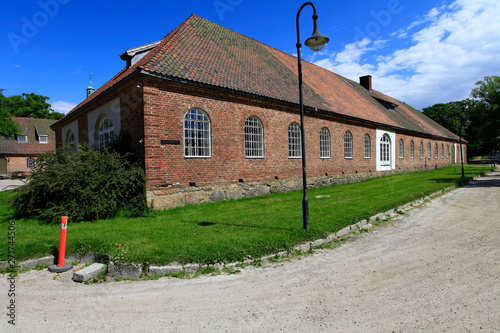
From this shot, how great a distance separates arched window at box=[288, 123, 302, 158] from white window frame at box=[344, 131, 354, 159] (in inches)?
214

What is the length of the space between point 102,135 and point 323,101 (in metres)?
13.0

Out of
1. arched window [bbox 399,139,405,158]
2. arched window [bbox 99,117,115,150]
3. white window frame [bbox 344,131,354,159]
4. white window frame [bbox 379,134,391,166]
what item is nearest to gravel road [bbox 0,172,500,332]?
arched window [bbox 99,117,115,150]

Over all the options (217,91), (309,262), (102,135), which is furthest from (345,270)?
(102,135)

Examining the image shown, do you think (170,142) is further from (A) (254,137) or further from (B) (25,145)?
(B) (25,145)

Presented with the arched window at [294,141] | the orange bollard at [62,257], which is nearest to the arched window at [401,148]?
the arched window at [294,141]

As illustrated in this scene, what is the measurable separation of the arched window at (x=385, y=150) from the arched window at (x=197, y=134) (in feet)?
56.3

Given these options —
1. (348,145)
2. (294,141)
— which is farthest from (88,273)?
(348,145)

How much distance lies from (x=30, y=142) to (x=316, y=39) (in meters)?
47.7

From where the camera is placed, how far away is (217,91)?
1128 centimetres

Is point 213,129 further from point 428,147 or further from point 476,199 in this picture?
point 428,147

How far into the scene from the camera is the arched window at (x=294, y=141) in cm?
1498

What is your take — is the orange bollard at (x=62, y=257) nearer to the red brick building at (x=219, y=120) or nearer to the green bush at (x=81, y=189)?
the green bush at (x=81, y=189)

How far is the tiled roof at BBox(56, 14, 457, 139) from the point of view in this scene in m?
11.0

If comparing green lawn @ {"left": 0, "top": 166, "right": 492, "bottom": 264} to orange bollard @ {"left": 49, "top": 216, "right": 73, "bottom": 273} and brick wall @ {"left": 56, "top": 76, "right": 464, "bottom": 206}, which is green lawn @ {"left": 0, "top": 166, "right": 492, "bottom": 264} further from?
brick wall @ {"left": 56, "top": 76, "right": 464, "bottom": 206}
